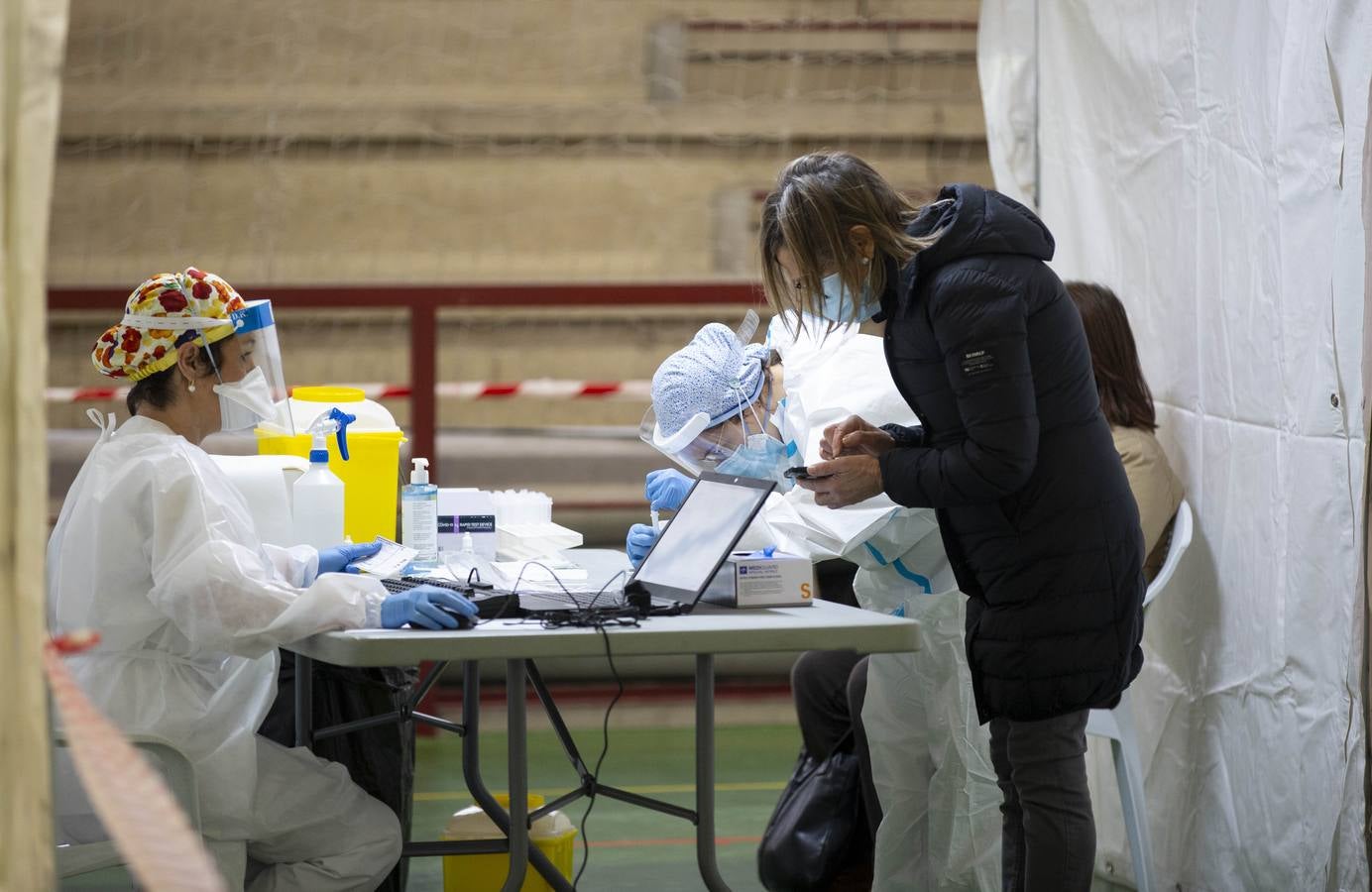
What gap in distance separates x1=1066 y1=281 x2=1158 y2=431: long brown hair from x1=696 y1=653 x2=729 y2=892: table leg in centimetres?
105

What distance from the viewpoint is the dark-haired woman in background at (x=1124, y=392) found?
2.78 m

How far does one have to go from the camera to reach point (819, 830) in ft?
9.64

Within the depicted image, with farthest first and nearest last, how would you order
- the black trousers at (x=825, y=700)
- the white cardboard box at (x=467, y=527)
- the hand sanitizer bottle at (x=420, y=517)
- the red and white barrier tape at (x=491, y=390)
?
the red and white barrier tape at (x=491, y=390) → the black trousers at (x=825, y=700) → the white cardboard box at (x=467, y=527) → the hand sanitizer bottle at (x=420, y=517)

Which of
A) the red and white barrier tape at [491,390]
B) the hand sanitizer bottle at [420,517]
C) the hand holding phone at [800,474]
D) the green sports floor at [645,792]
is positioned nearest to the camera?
the hand holding phone at [800,474]

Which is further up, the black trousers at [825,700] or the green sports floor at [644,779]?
the black trousers at [825,700]

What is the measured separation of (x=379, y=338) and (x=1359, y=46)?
15.2 feet

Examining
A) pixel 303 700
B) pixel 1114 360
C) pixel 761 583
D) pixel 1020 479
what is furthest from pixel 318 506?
pixel 1114 360

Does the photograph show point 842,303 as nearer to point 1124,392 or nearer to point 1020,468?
point 1020,468

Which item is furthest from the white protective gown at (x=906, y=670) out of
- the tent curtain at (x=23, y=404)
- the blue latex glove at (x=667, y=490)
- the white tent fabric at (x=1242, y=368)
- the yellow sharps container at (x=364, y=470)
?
the tent curtain at (x=23, y=404)

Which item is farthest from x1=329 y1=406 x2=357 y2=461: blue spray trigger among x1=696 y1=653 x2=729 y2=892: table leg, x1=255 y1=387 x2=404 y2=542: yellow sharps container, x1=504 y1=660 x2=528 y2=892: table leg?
x1=696 y1=653 x2=729 y2=892: table leg

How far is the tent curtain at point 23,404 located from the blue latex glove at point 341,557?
1.29m

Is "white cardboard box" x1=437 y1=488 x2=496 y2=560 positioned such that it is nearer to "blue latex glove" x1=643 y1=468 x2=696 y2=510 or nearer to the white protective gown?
"blue latex glove" x1=643 y1=468 x2=696 y2=510

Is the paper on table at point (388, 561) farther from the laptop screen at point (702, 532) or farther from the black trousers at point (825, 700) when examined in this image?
the black trousers at point (825, 700)

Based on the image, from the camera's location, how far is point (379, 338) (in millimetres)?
6262
